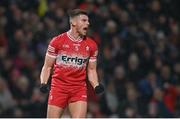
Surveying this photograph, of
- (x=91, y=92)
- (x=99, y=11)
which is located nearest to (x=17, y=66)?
(x=91, y=92)

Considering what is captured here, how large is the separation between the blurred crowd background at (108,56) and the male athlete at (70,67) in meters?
4.19

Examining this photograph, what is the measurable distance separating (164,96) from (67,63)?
5.89m

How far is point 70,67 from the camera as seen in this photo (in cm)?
1003

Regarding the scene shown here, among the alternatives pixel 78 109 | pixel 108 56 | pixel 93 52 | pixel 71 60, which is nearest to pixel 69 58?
pixel 71 60

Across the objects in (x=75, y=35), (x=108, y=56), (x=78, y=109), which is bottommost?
(x=108, y=56)

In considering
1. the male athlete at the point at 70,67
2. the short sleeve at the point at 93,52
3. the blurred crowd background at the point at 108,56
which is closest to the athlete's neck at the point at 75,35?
the male athlete at the point at 70,67

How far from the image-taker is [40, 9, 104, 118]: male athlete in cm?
1003

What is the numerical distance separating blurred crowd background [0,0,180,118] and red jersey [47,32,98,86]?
424 centimetres

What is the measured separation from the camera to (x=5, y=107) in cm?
1423

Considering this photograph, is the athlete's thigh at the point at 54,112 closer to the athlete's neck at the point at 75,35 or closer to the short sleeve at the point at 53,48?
the short sleeve at the point at 53,48

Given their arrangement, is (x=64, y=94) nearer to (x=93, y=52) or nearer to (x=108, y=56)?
(x=93, y=52)

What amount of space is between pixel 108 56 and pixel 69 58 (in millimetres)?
5492

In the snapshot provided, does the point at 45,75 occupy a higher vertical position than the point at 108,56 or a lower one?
higher

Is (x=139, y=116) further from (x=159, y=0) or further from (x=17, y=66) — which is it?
(x=159, y=0)
